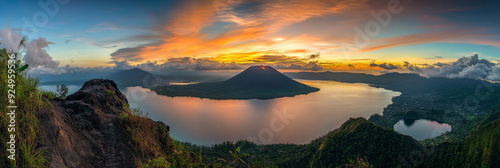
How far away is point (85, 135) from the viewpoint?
585 centimetres

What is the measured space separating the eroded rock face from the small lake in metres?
155

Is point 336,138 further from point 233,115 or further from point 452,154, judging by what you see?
point 233,115

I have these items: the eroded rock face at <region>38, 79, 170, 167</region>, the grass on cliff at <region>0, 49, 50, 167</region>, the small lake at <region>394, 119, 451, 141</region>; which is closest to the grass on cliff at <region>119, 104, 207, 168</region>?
the eroded rock face at <region>38, 79, 170, 167</region>

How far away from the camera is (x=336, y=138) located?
6862cm

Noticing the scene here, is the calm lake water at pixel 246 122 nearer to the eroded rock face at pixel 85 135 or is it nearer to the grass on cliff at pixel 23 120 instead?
the eroded rock face at pixel 85 135

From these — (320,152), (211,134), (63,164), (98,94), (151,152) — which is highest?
(98,94)

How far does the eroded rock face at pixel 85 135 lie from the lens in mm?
4727

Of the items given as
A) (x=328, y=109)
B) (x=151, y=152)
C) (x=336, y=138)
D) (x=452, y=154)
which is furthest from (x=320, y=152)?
(x=328, y=109)

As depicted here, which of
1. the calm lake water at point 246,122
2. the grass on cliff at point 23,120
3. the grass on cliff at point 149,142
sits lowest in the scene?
the calm lake water at point 246,122

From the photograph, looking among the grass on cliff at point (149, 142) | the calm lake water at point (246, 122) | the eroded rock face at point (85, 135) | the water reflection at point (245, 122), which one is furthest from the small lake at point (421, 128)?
the eroded rock face at point (85, 135)

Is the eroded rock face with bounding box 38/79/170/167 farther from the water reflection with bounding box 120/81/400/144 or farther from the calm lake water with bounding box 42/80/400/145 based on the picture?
the water reflection with bounding box 120/81/400/144

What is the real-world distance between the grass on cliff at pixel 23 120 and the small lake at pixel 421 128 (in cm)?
15726

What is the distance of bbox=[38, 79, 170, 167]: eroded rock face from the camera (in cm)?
473

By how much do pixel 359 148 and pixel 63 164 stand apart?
72.2 meters
